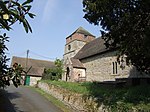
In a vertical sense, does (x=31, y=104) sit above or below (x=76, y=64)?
below

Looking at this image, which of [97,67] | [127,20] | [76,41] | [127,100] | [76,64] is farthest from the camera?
[76,41]

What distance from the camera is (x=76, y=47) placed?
155 ft

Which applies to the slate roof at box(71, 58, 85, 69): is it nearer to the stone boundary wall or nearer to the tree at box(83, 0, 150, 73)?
the stone boundary wall

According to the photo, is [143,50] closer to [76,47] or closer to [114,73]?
[114,73]

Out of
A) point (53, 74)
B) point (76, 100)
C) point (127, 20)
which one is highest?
point (127, 20)

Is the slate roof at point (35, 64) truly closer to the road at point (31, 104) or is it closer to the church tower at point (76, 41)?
the church tower at point (76, 41)

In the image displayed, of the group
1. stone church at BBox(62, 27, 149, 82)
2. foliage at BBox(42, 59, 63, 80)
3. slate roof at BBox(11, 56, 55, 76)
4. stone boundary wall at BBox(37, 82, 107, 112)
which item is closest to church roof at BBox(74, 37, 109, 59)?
stone church at BBox(62, 27, 149, 82)

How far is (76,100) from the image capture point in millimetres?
19078

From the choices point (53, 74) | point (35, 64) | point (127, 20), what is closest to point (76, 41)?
point (53, 74)

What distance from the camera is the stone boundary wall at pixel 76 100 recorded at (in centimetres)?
1611

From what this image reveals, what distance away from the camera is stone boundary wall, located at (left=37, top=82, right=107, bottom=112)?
16.1 m

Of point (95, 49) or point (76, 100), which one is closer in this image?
point (76, 100)

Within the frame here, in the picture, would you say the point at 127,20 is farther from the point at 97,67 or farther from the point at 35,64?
the point at 35,64

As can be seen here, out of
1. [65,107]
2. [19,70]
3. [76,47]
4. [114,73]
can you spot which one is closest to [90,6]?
[19,70]
